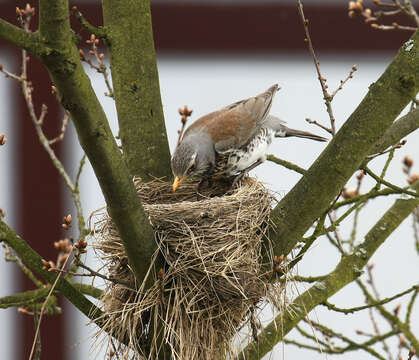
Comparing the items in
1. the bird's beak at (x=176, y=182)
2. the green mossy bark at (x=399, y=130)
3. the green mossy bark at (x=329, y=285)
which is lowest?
the green mossy bark at (x=329, y=285)

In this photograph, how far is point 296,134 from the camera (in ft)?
14.1

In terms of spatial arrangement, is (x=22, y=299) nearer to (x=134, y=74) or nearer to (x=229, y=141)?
(x=134, y=74)

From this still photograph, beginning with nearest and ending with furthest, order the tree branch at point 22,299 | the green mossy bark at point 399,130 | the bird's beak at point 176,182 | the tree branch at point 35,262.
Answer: the tree branch at point 35,262 → the tree branch at point 22,299 → the green mossy bark at point 399,130 → the bird's beak at point 176,182

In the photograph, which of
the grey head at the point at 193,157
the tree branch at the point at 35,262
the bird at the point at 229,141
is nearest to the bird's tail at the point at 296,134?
the bird at the point at 229,141

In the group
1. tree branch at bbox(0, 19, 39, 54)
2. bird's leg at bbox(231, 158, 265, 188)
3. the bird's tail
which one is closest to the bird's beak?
bird's leg at bbox(231, 158, 265, 188)

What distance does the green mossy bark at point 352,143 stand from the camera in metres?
2.43

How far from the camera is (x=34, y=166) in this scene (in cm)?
436

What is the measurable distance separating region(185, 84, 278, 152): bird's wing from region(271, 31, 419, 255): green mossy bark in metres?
1.10

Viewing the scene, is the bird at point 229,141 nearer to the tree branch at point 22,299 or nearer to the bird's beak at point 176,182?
the bird's beak at point 176,182

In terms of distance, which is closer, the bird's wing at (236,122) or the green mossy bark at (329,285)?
the green mossy bark at (329,285)

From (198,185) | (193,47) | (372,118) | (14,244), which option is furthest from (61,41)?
(193,47)

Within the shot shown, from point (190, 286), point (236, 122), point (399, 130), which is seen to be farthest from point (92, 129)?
point (236, 122)

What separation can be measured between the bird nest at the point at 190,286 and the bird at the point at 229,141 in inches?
20.1

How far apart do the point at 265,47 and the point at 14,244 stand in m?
2.23
